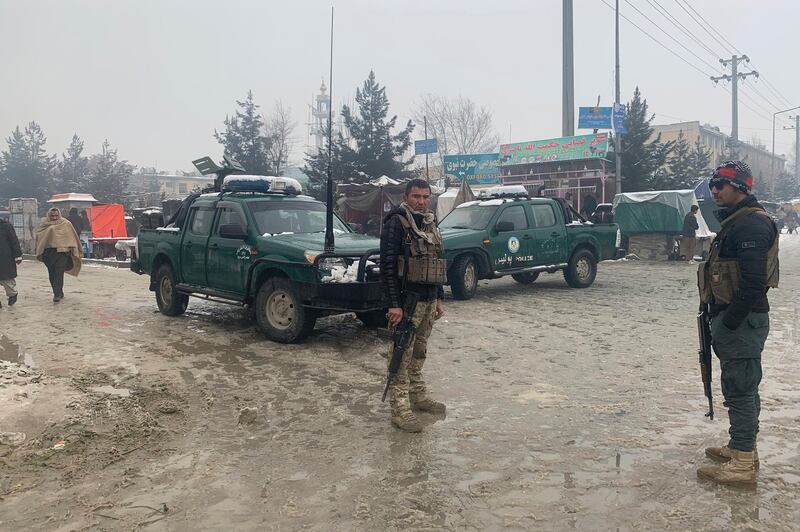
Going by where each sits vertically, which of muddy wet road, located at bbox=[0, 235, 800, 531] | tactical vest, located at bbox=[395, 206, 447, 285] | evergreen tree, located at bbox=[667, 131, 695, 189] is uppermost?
evergreen tree, located at bbox=[667, 131, 695, 189]

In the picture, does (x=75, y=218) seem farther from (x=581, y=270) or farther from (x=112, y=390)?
(x=112, y=390)

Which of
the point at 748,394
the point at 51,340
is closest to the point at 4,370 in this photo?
the point at 51,340

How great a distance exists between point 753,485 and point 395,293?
98.1 inches

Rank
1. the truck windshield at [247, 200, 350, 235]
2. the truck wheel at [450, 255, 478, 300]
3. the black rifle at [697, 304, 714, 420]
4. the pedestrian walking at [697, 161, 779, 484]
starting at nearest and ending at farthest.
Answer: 1. the pedestrian walking at [697, 161, 779, 484]
2. the black rifle at [697, 304, 714, 420]
3. the truck windshield at [247, 200, 350, 235]
4. the truck wheel at [450, 255, 478, 300]

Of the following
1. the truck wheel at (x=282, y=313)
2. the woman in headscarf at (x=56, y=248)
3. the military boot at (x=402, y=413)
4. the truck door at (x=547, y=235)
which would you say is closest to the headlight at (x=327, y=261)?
the truck wheel at (x=282, y=313)

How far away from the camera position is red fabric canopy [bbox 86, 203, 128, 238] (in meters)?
24.1

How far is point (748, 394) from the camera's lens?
3.61m

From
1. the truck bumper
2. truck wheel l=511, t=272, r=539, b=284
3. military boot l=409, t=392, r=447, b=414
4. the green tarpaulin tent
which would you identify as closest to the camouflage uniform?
military boot l=409, t=392, r=447, b=414

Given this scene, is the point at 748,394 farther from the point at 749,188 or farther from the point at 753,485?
the point at 749,188

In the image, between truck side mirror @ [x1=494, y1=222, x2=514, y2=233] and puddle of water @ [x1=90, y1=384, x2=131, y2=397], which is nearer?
puddle of water @ [x1=90, y1=384, x2=131, y2=397]

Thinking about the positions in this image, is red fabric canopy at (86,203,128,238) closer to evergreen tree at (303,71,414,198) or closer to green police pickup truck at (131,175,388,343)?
evergreen tree at (303,71,414,198)

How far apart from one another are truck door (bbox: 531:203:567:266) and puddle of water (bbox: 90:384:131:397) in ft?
26.6

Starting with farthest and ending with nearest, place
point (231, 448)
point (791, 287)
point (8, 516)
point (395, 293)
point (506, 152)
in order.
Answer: point (506, 152), point (791, 287), point (395, 293), point (231, 448), point (8, 516)

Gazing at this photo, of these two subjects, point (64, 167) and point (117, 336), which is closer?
point (117, 336)
